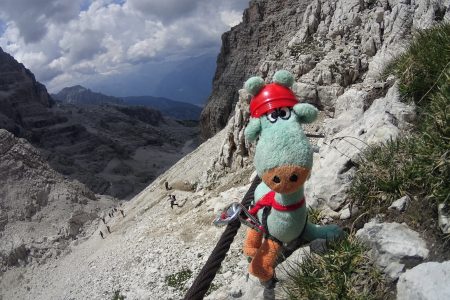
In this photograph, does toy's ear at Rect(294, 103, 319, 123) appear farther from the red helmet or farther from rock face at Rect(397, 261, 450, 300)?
rock face at Rect(397, 261, 450, 300)

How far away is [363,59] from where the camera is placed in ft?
57.3

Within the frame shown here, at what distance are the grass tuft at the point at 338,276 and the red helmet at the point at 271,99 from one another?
1351 mm

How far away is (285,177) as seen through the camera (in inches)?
134

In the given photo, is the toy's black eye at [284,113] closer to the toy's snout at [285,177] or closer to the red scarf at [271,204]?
the toy's snout at [285,177]

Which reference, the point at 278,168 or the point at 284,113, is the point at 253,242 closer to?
the point at 278,168

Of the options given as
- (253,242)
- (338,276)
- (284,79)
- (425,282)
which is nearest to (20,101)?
(253,242)

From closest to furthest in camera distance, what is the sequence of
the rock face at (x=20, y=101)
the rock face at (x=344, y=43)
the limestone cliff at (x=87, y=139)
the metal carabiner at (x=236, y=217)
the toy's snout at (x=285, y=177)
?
1. the toy's snout at (x=285, y=177)
2. the metal carabiner at (x=236, y=217)
3. the rock face at (x=344, y=43)
4. the limestone cliff at (x=87, y=139)
5. the rock face at (x=20, y=101)

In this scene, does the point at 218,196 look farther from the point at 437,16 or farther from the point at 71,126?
the point at 71,126

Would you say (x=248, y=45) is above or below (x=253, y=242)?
above

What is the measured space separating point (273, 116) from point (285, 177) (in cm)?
58

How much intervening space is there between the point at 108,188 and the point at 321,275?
53.3 metres

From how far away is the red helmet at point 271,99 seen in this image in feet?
12.0

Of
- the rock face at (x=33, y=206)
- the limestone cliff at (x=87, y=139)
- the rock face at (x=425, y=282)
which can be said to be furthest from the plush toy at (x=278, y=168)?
the limestone cliff at (x=87, y=139)

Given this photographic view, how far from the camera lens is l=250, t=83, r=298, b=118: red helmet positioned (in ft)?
12.0
